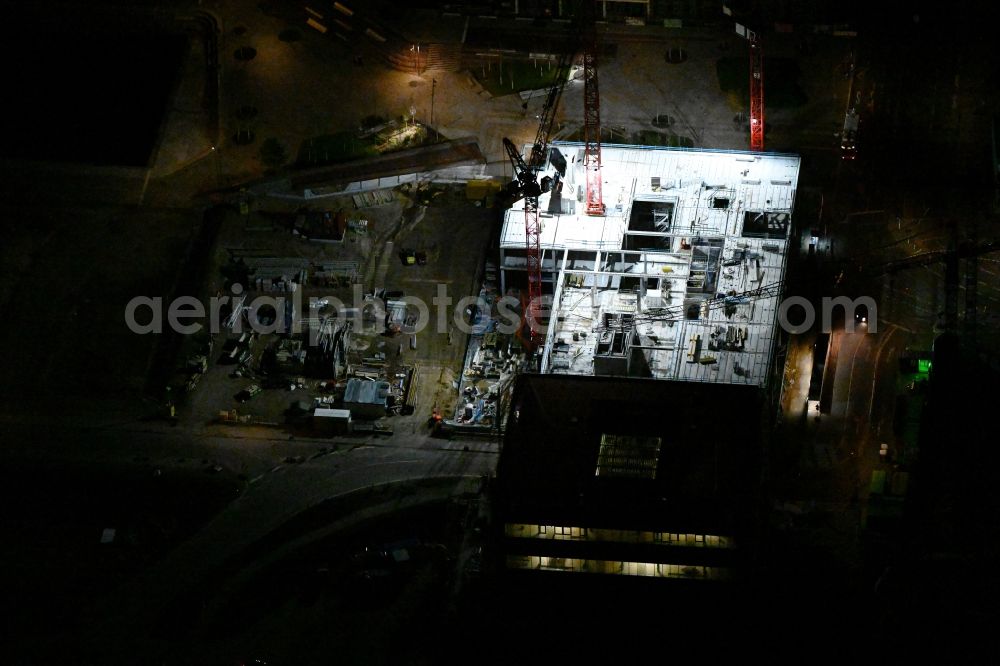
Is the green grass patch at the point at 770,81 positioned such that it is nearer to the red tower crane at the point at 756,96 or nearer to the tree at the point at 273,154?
the red tower crane at the point at 756,96

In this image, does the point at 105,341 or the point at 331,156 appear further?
the point at 331,156

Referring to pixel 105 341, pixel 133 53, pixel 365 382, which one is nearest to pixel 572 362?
pixel 365 382

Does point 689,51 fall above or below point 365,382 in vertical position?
above

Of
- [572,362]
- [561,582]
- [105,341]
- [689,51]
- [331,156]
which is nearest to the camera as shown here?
[561,582]

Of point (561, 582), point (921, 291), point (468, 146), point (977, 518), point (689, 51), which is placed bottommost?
point (561, 582)

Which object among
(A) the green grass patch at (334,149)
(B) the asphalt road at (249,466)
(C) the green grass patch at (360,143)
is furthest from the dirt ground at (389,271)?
(C) the green grass patch at (360,143)

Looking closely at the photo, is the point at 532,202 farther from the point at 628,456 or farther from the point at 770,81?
the point at 770,81

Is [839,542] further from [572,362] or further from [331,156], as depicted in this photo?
[331,156]
